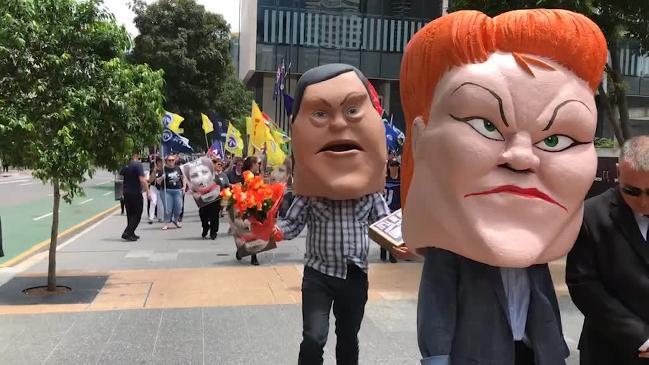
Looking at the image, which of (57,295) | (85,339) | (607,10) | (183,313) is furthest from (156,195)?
(607,10)

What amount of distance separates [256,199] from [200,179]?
8.01 m

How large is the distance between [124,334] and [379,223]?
3076 millimetres

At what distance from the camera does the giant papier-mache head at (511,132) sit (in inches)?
92.4

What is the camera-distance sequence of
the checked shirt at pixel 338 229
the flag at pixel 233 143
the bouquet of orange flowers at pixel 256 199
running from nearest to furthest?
the checked shirt at pixel 338 229 → the bouquet of orange flowers at pixel 256 199 → the flag at pixel 233 143

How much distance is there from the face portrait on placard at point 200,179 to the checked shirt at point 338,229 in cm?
869

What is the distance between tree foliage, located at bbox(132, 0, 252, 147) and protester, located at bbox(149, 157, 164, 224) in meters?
13.0

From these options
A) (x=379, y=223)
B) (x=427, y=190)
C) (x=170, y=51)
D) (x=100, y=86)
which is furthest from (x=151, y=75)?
(x=170, y=51)

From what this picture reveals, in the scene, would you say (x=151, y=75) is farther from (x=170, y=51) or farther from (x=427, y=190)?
(x=170, y=51)

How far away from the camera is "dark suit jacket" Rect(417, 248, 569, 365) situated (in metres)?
2.48

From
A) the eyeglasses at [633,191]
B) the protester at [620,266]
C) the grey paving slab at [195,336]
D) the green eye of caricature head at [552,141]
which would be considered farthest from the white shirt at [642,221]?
the grey paving slab at [195,336]

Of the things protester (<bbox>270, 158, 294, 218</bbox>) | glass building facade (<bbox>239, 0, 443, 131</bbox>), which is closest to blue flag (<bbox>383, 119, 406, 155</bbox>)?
protester (<bbox>270, 158, 294, 218</bbox>)

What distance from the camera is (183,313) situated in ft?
21.5

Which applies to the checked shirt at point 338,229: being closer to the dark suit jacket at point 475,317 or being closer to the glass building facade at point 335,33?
the dark suit jacket at point 475,317

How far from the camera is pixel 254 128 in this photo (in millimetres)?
13938
